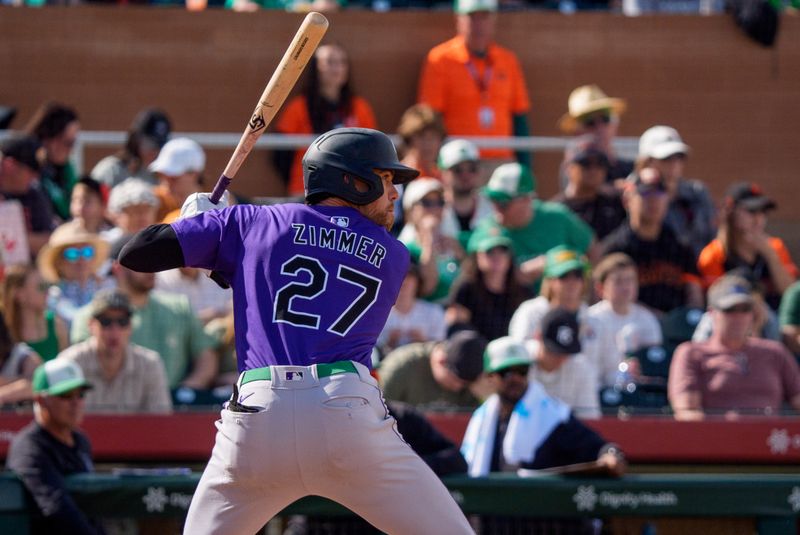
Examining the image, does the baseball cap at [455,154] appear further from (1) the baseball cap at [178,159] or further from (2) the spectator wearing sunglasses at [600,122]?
(1) the baseball cap at [178,159]

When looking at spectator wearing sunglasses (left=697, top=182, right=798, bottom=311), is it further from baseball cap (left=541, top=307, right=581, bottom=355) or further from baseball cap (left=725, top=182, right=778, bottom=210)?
baseball cap (left=541, top=307, right=581, bottom=355)

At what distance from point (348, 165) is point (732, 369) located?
12.7ft

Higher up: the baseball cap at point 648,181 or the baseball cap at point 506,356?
the baseball cap at point 648,181

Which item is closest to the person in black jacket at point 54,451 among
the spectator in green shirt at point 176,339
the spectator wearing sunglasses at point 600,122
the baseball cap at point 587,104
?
the spectator in green shirt at point 176,339

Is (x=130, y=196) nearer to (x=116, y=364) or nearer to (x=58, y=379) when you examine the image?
(x=116, y=364)

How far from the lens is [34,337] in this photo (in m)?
7.87

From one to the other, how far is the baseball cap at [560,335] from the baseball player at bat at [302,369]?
3255 mm

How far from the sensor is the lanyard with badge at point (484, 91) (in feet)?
33.7

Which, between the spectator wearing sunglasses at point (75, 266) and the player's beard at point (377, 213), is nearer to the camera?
the player's beard at point (377, 213)

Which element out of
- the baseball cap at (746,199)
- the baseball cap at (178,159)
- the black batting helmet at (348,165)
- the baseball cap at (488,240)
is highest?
the black batting helmet at (348,165)

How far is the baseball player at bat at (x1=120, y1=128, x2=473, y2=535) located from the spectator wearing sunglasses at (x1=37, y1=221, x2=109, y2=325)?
12.7 feet

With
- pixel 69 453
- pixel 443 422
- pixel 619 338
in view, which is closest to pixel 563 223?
pixel 619 338

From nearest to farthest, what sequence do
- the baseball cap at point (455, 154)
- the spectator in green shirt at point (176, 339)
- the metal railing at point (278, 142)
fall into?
1. the spectator in green shirt at point (176, 339)
2. the baseball cap at point (455, 154)
3. the metal railing at point (278, 142)

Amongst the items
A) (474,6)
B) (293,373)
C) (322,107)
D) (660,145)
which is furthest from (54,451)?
(474,6)
